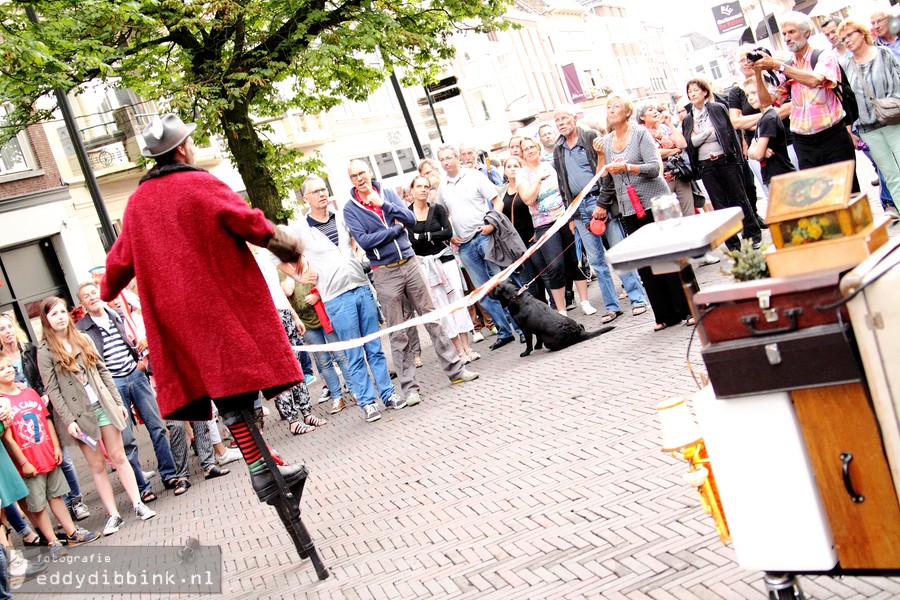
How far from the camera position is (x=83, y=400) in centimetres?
798

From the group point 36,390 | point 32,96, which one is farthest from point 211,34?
point 36,390

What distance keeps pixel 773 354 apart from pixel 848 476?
16.3 inches

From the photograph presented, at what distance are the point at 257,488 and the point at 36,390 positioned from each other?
4.10 meters

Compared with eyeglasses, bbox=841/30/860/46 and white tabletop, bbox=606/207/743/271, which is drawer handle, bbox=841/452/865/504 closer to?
white tabletop, bbox=606/207/743/271

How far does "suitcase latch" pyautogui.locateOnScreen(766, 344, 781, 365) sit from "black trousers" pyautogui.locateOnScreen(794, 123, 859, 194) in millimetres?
6043

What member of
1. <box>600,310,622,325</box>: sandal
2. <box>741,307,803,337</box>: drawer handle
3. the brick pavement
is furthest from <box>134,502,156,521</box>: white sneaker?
<box>741,307,803,337</box>: drawer handle

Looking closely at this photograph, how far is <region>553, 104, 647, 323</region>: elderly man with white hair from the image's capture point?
1006 centimetres

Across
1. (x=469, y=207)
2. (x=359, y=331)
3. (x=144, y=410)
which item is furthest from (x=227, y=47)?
(x=144, y=410)

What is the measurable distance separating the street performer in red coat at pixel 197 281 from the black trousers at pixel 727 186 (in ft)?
24.6

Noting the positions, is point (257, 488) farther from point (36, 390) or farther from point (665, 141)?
point (665, 141)

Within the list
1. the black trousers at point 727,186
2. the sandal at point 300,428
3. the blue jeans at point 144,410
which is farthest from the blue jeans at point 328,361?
the black trousers at point 727,186

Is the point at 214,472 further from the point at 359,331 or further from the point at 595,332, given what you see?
the point at 595,332

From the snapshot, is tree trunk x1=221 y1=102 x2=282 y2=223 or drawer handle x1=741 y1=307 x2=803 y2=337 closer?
drawer handle x1=741 y1=307 x2=803 y2=337

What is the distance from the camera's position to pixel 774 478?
3.06m
